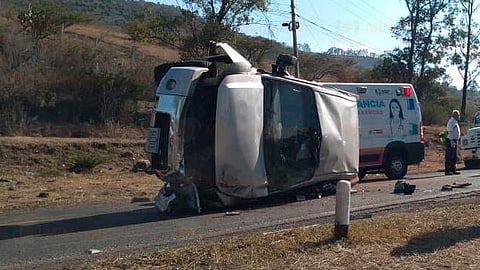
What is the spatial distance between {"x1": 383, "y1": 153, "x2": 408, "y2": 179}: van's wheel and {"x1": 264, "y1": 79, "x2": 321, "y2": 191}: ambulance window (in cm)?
638

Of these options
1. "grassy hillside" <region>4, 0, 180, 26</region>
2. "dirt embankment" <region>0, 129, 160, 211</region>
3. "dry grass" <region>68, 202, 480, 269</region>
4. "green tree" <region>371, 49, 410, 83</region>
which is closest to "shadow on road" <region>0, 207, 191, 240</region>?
"dirt embankment" <region>0, 129, 160, 211</region>

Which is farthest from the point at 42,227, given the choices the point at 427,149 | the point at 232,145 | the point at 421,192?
the point at 427,149

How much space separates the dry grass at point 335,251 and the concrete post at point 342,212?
0.42ft

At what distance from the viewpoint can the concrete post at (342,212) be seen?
8812 mm

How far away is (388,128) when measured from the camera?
63.1 ft

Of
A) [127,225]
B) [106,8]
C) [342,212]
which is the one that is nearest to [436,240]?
[342,212]

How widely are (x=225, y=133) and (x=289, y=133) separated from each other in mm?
1768

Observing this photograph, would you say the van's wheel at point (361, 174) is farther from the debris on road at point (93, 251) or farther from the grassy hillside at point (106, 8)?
the grassy hillside at point (106, 8)

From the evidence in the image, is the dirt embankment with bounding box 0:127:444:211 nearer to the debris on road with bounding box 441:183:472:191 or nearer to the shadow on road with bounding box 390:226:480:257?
the debris on road with bounding box 441:183:472:191

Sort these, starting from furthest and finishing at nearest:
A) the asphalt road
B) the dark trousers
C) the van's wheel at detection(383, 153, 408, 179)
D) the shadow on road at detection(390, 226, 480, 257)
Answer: the dark trousers
the van's wheel at detection(383, 153, 408, 179)
the asphalt road
the shadow on road at detection(390, 226, 480, 257)

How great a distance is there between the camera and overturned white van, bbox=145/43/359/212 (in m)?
11.8

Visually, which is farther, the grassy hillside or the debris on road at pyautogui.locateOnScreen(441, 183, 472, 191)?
the grassy hillside

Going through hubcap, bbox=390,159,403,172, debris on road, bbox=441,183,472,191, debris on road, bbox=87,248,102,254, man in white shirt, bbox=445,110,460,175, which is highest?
man in white shirt, bbox=445,110,460,175

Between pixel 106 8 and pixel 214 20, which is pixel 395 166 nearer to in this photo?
pixel 214 20
